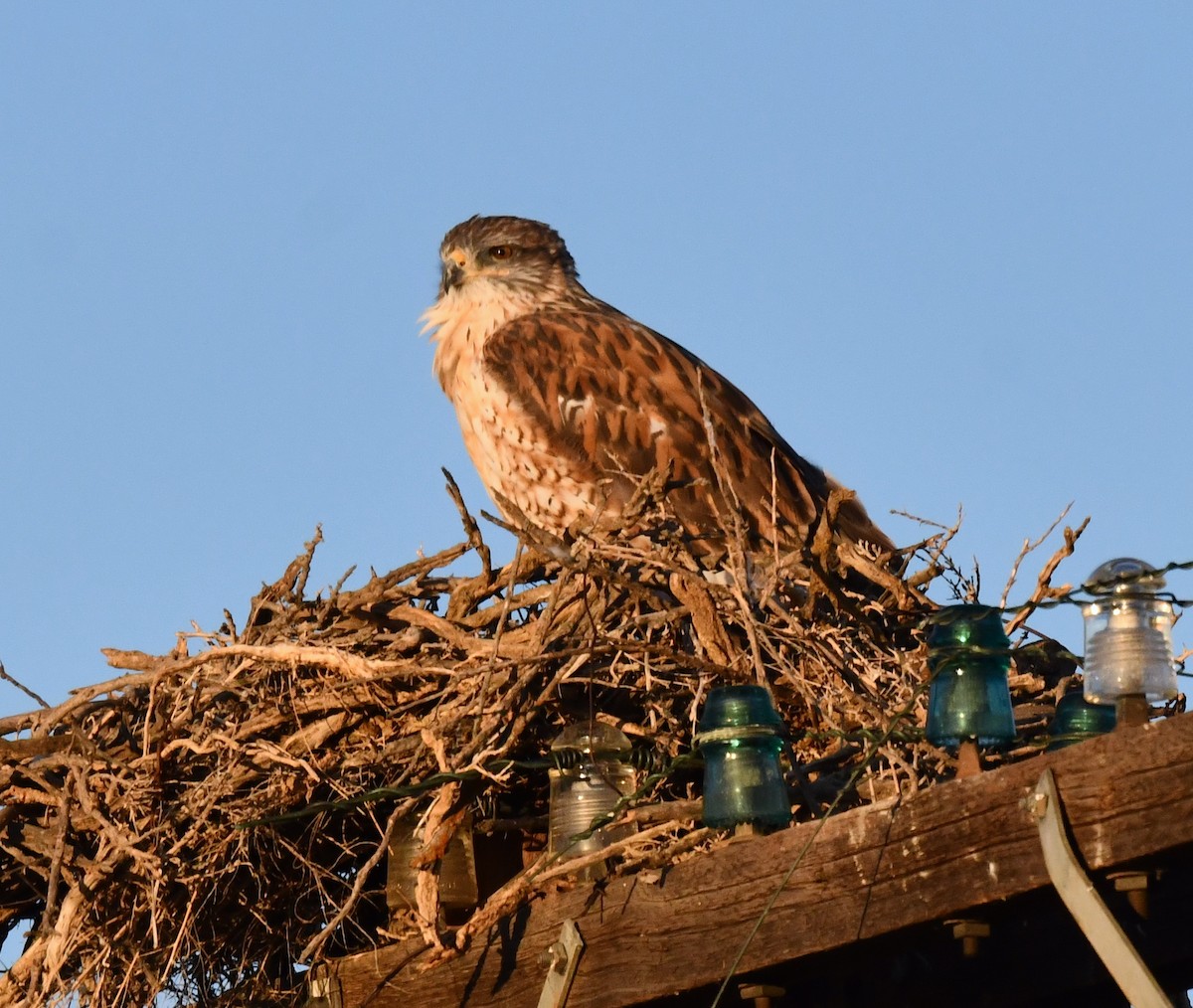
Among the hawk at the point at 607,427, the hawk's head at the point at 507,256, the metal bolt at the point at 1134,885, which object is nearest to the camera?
the metal bolt at the point at 1134,885

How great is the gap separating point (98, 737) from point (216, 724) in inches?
18.0

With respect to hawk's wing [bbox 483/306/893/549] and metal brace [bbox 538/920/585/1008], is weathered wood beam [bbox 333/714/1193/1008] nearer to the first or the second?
metal brace [bbox 538/920/585/1008]

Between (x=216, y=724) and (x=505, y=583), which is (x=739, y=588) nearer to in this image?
(x=505, y=583)

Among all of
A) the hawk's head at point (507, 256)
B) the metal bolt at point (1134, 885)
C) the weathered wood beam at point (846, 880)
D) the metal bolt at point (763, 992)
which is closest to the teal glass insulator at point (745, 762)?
the weathered wood beam at point (846, 880)

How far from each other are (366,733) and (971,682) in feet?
7.36

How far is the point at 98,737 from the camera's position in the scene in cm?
603

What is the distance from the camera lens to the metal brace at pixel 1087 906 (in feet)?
10.6

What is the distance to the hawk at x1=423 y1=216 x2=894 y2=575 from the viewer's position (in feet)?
23.9

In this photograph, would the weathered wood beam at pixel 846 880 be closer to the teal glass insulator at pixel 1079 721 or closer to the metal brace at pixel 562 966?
the metal brace at pixel 562 966

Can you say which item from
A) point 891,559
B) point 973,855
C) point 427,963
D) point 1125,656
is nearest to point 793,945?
point 973,855

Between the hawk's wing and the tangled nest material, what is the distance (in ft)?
4.17

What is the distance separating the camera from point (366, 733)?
5.64 meters

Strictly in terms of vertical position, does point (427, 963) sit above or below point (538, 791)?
below

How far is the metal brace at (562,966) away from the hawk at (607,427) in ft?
8.59
